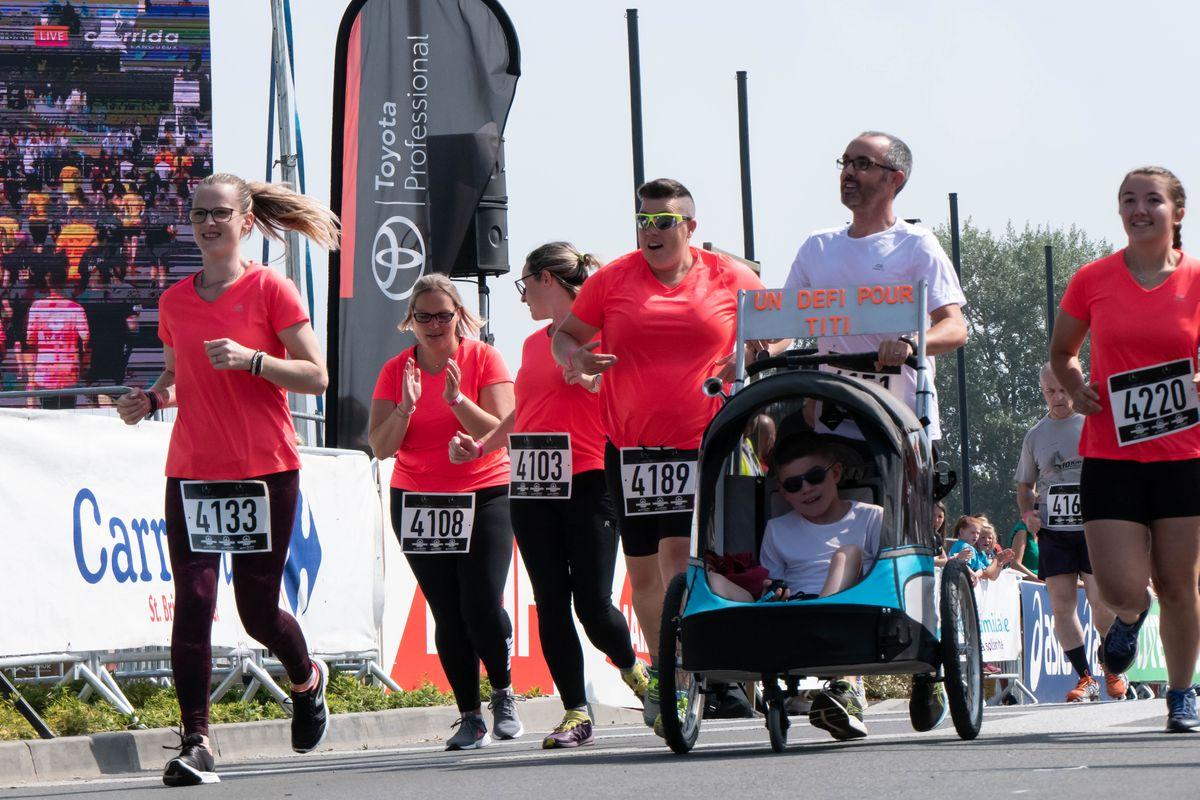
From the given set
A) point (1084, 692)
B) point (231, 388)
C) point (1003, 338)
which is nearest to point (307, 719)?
point (231, 388)

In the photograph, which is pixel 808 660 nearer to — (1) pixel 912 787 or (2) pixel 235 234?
(1) pixel 912 787

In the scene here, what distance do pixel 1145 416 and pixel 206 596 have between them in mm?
3531

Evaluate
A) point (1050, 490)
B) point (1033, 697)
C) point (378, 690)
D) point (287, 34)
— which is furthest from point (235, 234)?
point (287, 34)

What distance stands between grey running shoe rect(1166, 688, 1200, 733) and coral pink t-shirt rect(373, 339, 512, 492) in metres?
3.13

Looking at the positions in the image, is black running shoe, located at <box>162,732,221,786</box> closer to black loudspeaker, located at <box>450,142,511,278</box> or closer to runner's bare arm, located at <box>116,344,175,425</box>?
runner's bare arm, located at <box>116,344,175,425</box>

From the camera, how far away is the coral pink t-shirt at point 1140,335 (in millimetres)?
8828

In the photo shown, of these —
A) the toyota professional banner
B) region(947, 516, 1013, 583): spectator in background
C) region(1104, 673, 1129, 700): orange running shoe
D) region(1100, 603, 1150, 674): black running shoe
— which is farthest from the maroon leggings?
the toyota professional banner

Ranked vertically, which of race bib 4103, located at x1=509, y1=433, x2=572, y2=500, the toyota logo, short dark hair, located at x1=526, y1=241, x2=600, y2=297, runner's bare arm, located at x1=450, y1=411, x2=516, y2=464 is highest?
the toyota logo

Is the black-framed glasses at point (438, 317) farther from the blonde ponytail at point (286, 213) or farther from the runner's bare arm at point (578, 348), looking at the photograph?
the blonde ponytail at point (286, 213)

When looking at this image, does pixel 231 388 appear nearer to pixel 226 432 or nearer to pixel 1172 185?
pixel 226 432

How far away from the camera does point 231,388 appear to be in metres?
8.59

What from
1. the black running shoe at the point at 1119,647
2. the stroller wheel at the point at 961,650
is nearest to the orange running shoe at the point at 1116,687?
the black running shoe at the point at 1119,647

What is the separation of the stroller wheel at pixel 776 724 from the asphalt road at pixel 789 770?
95mm

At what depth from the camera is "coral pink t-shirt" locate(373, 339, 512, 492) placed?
33.9 ft
